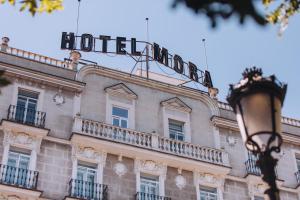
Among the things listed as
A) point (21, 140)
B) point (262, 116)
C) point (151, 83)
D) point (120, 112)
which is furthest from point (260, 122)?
point (151, 83)

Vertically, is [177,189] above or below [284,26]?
above

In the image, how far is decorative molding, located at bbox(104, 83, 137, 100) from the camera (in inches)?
1167

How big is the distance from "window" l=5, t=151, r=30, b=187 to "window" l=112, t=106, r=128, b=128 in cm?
490

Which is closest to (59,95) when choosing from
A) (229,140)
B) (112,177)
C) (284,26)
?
(112,177)

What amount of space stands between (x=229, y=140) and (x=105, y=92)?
6845 mm

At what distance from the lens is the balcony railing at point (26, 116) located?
26422 mm

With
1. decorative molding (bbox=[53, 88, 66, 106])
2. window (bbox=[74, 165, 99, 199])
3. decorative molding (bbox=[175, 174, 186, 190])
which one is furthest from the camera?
decorative molding (bbox=[53, 88, 66, 106])

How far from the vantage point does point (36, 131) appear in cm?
2619

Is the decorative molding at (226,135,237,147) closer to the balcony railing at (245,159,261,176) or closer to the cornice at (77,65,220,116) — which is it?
the balcony railing at (245,159,261,176)

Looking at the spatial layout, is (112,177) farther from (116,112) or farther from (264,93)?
(264,93)

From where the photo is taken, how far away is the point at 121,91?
29922mm

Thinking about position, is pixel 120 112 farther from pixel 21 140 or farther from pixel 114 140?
pixel 21 140

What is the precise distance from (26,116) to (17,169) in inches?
109

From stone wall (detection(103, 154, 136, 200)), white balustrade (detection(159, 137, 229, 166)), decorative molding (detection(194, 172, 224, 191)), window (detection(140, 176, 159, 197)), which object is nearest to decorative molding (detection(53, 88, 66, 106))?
stone wall (detection(103, 154, 136, 200))
